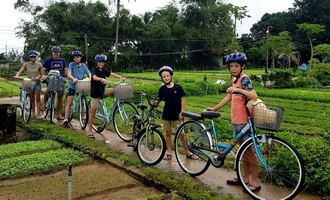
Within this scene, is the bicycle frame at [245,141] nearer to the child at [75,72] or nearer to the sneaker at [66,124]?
the child at [75,72]

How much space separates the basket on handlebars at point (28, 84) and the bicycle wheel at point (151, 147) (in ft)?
14.1

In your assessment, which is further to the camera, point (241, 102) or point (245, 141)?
point (241, 102)

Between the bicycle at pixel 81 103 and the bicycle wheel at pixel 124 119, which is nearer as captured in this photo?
the bicycle wheel at pixel 124 119

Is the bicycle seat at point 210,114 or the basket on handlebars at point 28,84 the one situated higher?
the basket on handlebars at point 28,84

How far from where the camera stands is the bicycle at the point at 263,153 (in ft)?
14.6

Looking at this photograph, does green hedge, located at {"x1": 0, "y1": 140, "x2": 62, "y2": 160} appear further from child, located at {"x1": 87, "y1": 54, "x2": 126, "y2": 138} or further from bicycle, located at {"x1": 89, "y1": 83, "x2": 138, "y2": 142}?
bicycle, located at {"x1": 89, "y1": 83, "x2": 138, "y2": 142}

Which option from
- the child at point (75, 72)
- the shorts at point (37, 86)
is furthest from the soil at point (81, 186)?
the shorts at point (37, 86)

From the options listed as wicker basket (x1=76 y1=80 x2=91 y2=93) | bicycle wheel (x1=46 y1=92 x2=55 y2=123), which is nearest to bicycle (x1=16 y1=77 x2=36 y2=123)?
bicycle wheel (x1=46 y1=92 x2=55 y2=123)

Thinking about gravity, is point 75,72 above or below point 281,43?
below

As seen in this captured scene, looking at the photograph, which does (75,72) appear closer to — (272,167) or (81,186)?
(81,186)

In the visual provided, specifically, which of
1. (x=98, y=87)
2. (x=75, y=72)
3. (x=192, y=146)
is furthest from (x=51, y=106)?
(x=192, y=146)

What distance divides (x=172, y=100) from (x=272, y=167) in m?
1.76

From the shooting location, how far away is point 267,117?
4453 millimetres

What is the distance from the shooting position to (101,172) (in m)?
5.90
